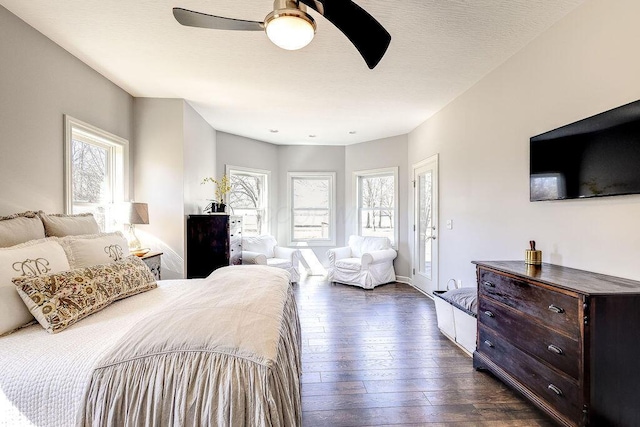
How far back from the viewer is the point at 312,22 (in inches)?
62.1

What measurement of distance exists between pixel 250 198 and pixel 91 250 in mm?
4029

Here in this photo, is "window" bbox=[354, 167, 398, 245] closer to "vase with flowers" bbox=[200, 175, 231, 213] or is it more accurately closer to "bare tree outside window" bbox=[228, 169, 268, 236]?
"bare tree outside window" bbox=[228, 169, 268, 236]

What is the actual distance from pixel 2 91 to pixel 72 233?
1.11 m

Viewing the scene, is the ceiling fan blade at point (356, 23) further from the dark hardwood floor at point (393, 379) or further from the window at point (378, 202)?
the window at point (378, 202)

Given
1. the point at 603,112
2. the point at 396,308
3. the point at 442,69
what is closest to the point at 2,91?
the point at 442,69

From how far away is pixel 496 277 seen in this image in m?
2.28

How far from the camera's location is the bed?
1.00 metres

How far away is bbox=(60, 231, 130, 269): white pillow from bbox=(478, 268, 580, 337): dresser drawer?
2767 millimetres

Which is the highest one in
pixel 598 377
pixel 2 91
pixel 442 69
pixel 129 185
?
pixel 442 69

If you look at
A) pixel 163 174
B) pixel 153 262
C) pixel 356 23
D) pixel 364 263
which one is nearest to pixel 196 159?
pixel 163 174

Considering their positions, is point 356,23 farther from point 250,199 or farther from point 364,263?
point 250,199

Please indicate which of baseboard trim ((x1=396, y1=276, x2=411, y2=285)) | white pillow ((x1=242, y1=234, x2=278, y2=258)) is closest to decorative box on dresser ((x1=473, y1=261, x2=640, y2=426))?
baseboard trim ((x1=396, y1=276, x2=411, y2=285))

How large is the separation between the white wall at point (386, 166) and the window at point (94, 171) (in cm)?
400

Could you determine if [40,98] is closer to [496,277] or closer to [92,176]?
[92,176]
